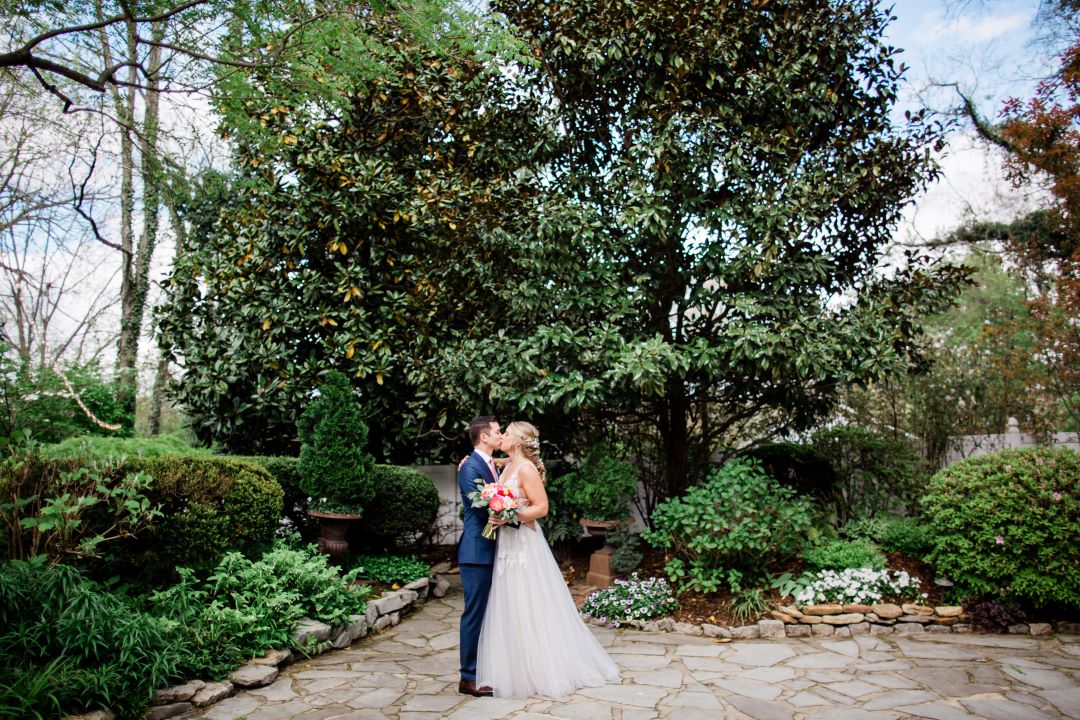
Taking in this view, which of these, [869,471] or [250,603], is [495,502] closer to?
[250,603]

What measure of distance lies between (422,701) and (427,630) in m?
2.02

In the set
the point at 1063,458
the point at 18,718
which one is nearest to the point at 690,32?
the point at 1063,458

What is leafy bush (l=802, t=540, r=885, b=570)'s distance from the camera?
7129 millimetres

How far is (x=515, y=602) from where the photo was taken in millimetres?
4949

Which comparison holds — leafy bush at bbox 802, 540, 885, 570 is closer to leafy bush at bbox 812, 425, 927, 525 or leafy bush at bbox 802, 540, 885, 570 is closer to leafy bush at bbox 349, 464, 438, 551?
leafy bush at bbox 812, 425, 927, 525

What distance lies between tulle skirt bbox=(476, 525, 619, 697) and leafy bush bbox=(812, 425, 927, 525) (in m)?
4.80

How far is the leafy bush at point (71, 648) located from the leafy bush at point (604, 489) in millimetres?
4429

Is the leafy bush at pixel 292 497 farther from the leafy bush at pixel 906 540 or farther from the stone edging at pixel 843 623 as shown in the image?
the leafy bush at pixel 906 540

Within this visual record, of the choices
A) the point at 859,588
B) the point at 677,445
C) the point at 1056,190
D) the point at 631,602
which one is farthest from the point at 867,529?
the point at 1056,190

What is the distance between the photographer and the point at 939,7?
11.1 meters

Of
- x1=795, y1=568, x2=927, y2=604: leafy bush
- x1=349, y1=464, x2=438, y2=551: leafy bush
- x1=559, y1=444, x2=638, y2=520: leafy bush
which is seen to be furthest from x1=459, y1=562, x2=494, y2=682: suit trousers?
x1=795, y1=568, x2=927, y2=604: leafy bush

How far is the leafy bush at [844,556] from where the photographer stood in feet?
23.4

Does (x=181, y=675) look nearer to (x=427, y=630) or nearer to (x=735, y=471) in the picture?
(x=427, y=630)

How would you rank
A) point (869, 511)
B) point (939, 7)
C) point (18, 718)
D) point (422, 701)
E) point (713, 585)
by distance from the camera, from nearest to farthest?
point (18, 718), point (422, 701), point (713, 585), point (869, 511), point (939, 7)
